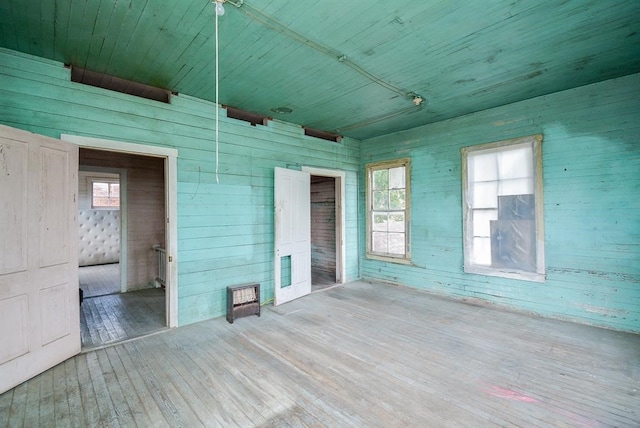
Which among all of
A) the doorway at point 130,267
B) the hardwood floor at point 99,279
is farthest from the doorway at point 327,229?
the hardwood floor at point 99,279

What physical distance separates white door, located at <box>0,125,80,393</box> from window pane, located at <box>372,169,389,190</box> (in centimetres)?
486

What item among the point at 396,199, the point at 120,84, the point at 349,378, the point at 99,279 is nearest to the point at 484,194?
the point at 396,199

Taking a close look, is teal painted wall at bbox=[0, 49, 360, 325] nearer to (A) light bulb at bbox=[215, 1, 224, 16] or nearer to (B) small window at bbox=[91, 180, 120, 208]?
(A) light bulb at bbox=[215, 1, 224, 16]

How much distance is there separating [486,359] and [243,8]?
12.6 ft

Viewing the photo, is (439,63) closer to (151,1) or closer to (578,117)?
(578,117)

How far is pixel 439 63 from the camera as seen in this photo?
3.01 m

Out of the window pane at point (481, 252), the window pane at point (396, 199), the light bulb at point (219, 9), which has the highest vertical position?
the light bulb at point (219, 9)

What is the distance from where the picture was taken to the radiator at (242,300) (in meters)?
3.80

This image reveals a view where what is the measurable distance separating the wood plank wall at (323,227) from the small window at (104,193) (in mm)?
6308

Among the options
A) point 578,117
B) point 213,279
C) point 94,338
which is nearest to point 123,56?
point 213,279

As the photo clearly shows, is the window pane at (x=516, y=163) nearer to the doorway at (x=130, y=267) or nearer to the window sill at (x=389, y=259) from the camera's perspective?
the window sill at (x=389, y=259)

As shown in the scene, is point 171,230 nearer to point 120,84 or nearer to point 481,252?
point 120,84

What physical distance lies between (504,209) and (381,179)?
233 centimetres

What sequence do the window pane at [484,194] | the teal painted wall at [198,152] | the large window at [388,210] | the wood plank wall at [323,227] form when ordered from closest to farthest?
the teal painted wall at [198,152] → the window pane at [484,194] → the large window at [388,210] → the wood plank wall at [323,227]
